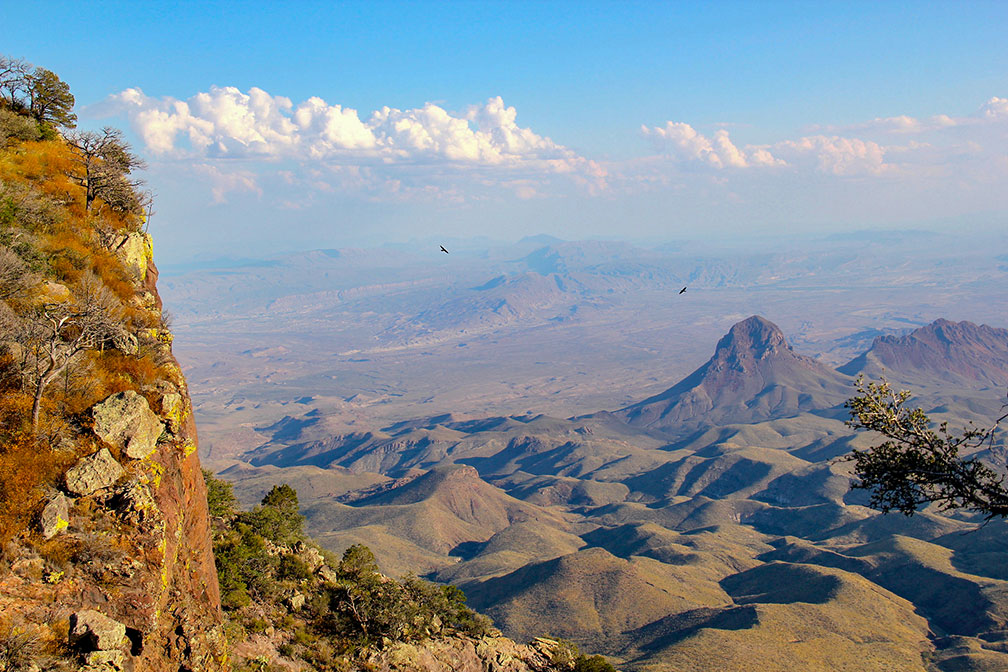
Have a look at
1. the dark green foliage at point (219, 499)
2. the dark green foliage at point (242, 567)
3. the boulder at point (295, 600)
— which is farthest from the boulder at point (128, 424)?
the dark green foliage at point (219, 499)

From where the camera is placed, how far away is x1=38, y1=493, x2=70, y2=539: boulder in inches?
521

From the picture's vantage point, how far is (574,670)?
31703 mm

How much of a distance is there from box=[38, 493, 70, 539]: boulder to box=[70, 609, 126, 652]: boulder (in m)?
1.86

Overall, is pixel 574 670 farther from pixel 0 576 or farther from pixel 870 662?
pixel 870 662

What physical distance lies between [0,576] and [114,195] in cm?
1739

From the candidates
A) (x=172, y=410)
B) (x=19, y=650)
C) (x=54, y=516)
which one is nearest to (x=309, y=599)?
(x=172, y=410)

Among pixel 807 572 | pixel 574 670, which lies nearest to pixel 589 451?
pixel 807 572

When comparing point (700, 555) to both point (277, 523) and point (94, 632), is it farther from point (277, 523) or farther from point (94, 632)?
point (94, 632)

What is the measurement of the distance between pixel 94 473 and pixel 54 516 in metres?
1.24

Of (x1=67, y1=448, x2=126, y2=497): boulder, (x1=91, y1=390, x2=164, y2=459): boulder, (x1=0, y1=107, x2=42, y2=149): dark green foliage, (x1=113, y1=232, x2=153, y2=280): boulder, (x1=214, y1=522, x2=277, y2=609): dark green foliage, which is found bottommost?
(x1=214, y1=522, x2=277, y2=609): dark green foliage

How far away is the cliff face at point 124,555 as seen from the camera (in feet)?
41.0

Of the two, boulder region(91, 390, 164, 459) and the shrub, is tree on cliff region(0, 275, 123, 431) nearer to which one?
boulder region(91, 390, 164, 459)

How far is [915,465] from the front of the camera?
15930 mm

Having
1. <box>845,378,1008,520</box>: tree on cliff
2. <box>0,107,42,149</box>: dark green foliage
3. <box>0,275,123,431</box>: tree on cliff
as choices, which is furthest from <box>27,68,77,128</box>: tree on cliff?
<box>845,378,1008,520</box>: tree on cliff
